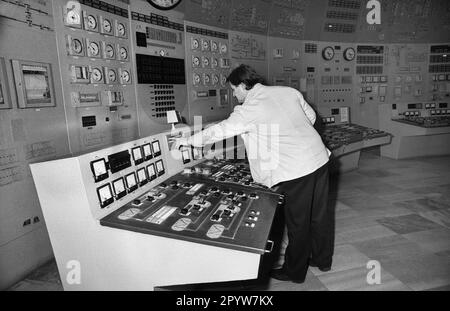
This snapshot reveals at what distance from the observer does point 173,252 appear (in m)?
1.34

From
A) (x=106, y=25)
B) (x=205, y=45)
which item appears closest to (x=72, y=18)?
(x=106, y=25)

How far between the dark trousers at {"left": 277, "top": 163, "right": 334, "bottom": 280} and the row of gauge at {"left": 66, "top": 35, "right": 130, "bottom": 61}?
5.07ft

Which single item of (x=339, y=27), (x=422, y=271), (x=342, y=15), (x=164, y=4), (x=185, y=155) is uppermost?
(x=342, y=15)

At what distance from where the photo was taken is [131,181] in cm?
168

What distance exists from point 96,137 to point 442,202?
3456mm

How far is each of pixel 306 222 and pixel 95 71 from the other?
68.5 inches

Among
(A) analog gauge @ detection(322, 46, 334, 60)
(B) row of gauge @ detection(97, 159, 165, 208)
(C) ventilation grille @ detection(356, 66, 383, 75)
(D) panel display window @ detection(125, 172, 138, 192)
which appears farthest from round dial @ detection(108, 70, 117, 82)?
(C) ventilation grille @ detection(356, 66, 383, 75)

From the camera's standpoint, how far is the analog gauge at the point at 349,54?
4969mm

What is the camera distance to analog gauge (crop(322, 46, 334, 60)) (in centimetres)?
480

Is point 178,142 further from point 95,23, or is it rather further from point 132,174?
point 95,23

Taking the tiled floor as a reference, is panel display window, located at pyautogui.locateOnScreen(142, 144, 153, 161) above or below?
above

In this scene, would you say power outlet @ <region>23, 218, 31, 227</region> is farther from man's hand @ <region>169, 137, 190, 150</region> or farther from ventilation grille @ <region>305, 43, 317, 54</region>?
ventilation grille @ <region>305, 43, 317, 54</region>
